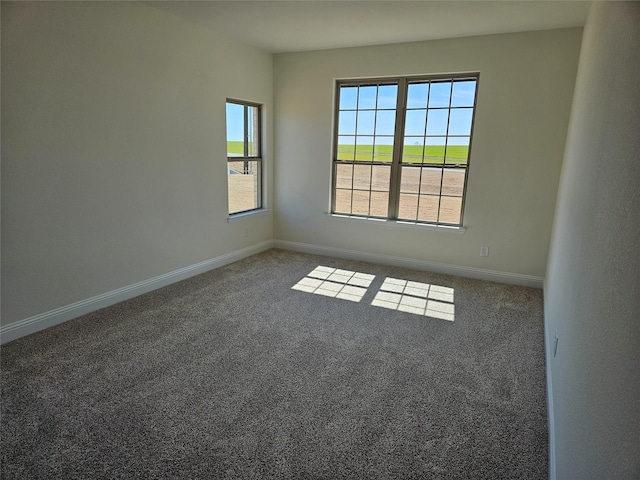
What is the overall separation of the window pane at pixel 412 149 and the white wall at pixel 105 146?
82.5 inches

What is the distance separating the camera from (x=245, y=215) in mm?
4949

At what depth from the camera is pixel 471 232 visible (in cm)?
439

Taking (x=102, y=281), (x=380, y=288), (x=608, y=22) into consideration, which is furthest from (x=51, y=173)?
(x=608, y=22)

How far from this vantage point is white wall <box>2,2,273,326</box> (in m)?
2.65

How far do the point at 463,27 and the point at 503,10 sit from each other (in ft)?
1.66

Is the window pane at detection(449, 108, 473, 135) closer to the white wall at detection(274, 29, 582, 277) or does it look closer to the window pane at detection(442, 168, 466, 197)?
the white wall at detection(274, 29, 582, 277)

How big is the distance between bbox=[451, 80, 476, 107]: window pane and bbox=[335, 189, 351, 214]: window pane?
165 centimetres

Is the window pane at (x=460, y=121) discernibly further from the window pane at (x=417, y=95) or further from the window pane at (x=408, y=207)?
the window pane at (x=408, y=207)

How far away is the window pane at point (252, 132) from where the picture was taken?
494cm

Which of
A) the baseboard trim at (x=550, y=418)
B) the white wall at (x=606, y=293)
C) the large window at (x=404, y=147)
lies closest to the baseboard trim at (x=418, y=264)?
the large window at (x=404, y=147)

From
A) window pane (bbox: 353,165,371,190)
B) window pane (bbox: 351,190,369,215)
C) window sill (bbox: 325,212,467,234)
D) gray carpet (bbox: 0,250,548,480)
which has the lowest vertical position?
gray carpet (bbox: 0,250,548,480)

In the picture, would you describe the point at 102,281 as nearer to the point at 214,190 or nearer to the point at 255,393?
the point at 214,190

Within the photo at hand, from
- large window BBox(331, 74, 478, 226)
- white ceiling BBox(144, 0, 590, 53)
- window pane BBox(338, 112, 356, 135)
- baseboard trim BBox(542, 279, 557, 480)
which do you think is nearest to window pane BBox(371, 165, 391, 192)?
large window BBox(331, 74, 478, 226)

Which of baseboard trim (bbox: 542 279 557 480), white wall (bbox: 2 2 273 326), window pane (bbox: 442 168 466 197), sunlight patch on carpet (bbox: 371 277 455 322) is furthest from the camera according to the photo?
window pane (bbox: 442 168 466 197)
